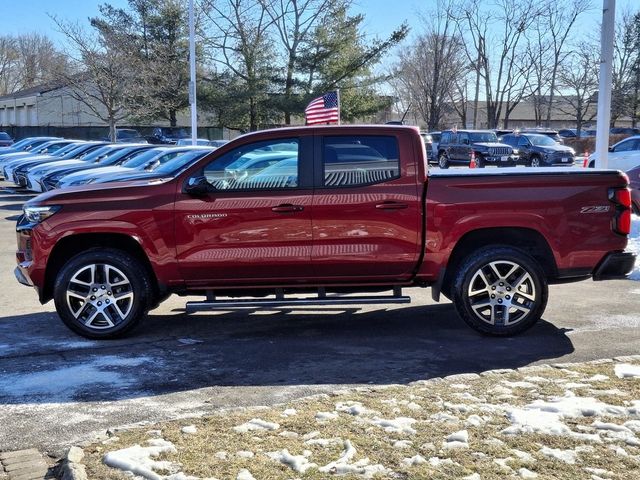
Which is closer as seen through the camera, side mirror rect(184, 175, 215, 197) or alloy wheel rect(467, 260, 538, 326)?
side mirror rect(184, 175, 215, 197)

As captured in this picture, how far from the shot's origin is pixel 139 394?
529 cm

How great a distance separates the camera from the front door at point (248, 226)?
6609mm

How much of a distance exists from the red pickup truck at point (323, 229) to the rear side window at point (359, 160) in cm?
1

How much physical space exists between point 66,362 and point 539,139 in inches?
1167

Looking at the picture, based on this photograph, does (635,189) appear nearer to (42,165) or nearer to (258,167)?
(258,167)

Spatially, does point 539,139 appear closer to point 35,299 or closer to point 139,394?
point 35,299

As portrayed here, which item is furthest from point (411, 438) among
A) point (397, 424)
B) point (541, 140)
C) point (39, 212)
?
point (541, 140)

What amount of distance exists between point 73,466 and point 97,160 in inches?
697

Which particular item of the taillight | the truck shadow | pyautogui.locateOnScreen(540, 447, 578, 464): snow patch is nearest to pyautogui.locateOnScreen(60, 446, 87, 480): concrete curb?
the truck shadow

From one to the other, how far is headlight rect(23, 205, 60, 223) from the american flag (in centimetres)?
991

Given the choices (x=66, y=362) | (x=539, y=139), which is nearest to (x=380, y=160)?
(x=66, y=362)

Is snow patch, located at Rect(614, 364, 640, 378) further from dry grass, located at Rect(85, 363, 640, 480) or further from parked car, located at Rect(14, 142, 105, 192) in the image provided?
parked car, located at Rect(14, 142, 105, 192)

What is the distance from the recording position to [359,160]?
6.77 meters

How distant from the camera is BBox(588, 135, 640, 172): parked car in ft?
71.5
